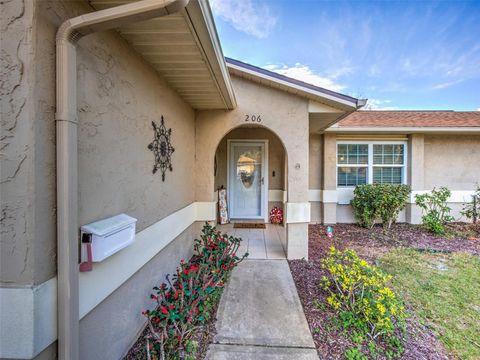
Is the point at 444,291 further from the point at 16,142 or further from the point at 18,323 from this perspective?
the point at 16,142

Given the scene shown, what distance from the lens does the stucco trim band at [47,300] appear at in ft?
3.83

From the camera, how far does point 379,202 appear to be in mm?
6449

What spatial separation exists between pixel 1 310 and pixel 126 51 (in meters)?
2.06

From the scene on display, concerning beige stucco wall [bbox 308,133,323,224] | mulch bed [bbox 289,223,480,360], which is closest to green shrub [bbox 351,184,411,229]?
mulch bed [bbox 289,223,480,360]

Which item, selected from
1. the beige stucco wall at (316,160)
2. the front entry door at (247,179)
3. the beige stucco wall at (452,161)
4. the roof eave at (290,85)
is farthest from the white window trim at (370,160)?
the roof eave at (290,85)

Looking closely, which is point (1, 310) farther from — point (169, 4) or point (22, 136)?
point (169, 4)

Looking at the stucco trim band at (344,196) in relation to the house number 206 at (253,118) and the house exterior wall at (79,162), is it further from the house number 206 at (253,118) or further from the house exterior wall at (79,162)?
the house exterior wall at (79,162)

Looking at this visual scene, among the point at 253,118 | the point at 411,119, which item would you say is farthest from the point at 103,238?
the point at 411,119

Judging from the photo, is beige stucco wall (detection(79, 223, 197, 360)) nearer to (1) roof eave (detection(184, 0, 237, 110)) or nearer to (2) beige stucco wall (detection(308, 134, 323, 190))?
(1) roof eave (detection(184, 0, 237, 110))

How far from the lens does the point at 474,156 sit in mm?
7250

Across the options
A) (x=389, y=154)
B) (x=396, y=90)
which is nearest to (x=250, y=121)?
(x=389, y=154)

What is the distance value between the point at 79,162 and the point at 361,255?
16.8 feet

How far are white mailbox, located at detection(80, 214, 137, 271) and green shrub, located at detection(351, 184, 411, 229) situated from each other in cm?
657

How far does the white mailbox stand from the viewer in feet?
5.02
